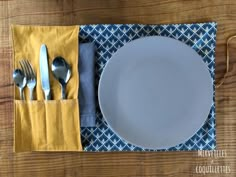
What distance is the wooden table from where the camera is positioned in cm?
68

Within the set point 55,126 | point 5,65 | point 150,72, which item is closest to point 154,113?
point 150,72

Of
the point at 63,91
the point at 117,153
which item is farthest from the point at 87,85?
the point at 117,153

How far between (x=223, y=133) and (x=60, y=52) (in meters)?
0.34

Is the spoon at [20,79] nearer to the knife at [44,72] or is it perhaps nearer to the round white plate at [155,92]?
the knife at [44,72]

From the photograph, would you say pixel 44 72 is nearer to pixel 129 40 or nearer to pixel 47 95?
pixel 47 95

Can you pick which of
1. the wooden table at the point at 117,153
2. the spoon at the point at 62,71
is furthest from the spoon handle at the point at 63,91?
the wooden table at the point at 117,153

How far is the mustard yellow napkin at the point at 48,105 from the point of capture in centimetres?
66

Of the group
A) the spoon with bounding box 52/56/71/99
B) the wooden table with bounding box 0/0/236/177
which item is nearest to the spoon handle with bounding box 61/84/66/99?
the spoon with bounding box 52/56/71/99

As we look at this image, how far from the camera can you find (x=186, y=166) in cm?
69

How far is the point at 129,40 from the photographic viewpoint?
67 cm

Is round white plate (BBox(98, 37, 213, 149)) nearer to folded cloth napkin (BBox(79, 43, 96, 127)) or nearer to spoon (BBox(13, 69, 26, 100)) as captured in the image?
folded cloth napkin (BBox(79, 43, 96, 127))

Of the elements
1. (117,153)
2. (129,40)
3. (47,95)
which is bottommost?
(117,153)

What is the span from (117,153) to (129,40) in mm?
219

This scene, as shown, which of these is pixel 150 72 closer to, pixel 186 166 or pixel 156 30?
pixel 156 30
